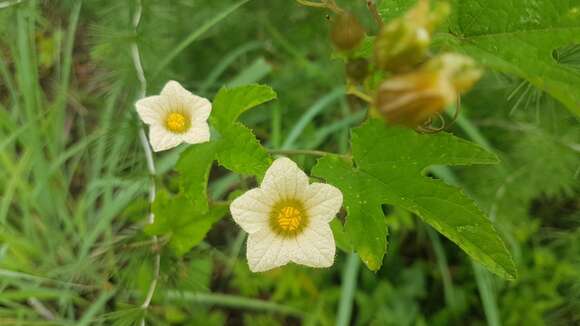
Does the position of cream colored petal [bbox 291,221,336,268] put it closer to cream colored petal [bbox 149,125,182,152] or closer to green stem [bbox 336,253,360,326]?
cream colored petal [bbox 149,125,182,152]

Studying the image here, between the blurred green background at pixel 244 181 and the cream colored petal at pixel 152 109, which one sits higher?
the cream colored petal at pixel 152 109

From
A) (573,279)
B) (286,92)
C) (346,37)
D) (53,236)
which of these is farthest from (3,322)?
(573,279)

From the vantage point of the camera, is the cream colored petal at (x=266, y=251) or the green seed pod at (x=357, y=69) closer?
the green seed pod at (x=357, y=69)

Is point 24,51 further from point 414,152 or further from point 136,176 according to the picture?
point 414,152

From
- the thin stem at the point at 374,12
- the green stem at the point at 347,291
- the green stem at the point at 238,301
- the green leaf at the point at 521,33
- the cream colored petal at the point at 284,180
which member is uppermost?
the thin stem at the point at 374,12

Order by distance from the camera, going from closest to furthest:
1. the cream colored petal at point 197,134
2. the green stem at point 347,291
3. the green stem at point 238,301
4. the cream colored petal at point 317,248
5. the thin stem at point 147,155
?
the cream colored petal at point 317,248
the cream colored petal at point 197,134
the thin stem at point 147,155
the green stem at point 347,291
the green stem at point 238,301

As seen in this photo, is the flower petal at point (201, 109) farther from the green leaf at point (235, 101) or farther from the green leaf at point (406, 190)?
the green leaf at point (406, 190)

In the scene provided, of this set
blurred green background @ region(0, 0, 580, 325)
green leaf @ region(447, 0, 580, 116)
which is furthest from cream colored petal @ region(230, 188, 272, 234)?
blurred green background @ region(0, 0, 580, 325)

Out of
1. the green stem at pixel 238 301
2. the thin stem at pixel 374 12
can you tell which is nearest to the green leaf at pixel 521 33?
the thin stem at pixel 374 12
